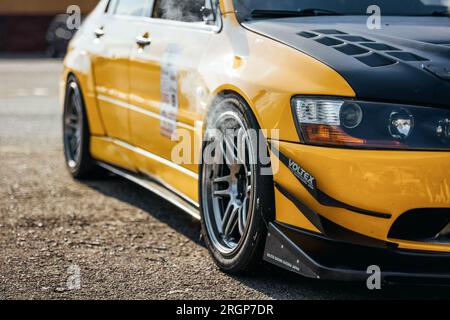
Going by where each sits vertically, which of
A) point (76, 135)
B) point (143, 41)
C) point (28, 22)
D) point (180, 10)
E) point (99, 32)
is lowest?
point (28, 22)

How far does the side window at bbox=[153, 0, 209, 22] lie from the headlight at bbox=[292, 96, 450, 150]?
1499mm

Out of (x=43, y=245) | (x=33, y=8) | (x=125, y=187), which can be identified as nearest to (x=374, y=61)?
(x=43, y=245)

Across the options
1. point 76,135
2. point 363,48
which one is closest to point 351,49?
point 363,48

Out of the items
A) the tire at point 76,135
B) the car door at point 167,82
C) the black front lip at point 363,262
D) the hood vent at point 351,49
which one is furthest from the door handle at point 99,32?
the black front lip at point 363,262

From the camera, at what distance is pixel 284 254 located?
4340 mm

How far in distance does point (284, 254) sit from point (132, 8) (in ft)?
9.17

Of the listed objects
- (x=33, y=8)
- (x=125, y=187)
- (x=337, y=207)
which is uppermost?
(x=337, y=207)

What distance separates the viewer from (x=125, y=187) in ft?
24.1

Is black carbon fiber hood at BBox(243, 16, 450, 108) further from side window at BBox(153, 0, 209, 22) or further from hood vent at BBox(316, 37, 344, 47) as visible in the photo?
side window at BBox(153, 0, 209, 22)

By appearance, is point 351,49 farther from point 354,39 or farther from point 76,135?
point 76,135

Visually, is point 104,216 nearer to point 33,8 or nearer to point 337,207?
point 337,207

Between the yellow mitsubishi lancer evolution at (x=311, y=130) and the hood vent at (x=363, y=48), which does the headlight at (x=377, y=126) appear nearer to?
→ the yellow mitsubishi lancer evolution at (x=311, y=130)

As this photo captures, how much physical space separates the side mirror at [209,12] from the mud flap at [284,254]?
138 centimetres

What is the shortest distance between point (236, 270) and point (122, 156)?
6.92ft
